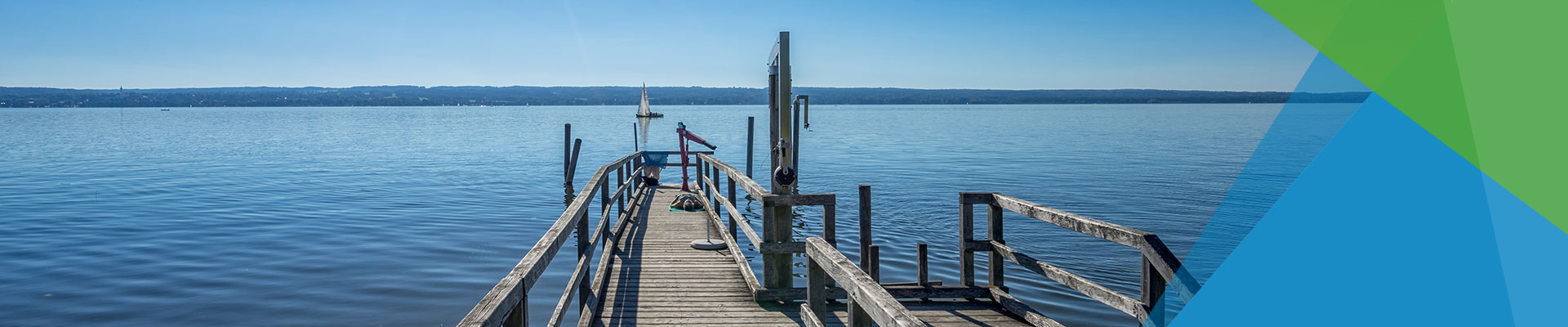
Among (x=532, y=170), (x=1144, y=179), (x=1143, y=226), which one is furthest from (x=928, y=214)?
(x=532, y=170)

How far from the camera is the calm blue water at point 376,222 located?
10.9 meters

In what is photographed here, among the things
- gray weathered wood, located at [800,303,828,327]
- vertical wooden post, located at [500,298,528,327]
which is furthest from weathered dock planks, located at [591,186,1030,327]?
vertical wooden post, located at [500,298,528,327]

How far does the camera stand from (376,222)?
18141 mm

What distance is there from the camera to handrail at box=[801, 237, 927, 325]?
3.55m

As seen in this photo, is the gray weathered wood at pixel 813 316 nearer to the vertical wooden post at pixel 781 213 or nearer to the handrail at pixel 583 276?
the handrail at pixel 583 276

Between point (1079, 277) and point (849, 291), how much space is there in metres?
2.88

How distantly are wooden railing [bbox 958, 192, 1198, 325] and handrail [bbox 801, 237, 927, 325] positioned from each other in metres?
1.57

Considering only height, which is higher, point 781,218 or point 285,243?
point 781,218

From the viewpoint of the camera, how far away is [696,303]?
→ 24.4 ft

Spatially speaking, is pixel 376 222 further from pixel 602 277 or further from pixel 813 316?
pixel 813 316

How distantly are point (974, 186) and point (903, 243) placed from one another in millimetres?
11256

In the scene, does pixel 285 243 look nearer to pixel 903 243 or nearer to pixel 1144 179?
pixel 903 243

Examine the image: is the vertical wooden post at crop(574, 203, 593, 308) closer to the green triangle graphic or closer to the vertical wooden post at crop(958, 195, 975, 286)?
the vertical wooden post at crop(958, 195, 975, 286)

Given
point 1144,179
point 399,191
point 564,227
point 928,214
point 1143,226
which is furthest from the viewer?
point 1144,179
